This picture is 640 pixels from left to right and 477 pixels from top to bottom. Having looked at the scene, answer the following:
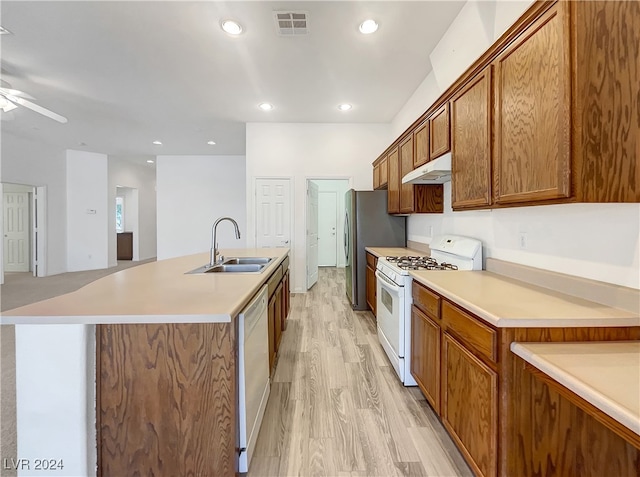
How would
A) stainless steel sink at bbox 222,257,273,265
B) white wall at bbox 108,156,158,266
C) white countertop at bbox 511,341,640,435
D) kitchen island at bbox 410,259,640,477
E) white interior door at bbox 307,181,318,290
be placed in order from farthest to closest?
white wall at bbox 108,156,158,266
white interior door at bbox 307,181,318,290
stainless steel sink at bbox 222,257,273,265
kitchen island at bbox 410,259,640,477
white countertop at bbox 511,341,640,435

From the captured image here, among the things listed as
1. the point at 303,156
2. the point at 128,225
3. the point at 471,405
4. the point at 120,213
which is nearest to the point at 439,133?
the point at 471,405

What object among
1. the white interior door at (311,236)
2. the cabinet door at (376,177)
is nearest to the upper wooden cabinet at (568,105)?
the cabinet door at (376,177)

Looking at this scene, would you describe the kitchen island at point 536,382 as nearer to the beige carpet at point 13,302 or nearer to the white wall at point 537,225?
the white wall at point 537,225

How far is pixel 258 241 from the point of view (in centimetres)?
525

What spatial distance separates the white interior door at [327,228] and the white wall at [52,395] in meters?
7.23

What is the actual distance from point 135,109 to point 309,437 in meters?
4.98

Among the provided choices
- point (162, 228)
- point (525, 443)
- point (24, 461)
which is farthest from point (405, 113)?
point (162, 228)

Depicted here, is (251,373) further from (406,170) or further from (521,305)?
(406,170)

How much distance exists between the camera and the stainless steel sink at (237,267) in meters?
2.38

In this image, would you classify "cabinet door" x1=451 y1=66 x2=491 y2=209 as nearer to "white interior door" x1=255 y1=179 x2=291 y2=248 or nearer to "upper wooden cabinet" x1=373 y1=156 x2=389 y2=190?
"upper wooden cabinet" x1=373 y1=156 x2=389 y2=190

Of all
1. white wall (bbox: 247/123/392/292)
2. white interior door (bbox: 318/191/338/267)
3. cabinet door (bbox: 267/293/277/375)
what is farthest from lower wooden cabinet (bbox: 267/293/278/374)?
white interior door (bbox: 318/191/338/267)

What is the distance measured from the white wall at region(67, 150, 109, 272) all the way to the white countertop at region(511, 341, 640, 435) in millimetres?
8905

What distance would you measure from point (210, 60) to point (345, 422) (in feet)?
11.5

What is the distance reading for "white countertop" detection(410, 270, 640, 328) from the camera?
A: 1162mm
